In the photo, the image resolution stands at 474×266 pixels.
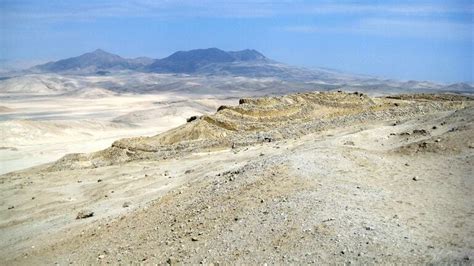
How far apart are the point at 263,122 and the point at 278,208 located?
1782 cm

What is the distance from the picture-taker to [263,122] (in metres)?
27.6

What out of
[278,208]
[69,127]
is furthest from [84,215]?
[69,127]

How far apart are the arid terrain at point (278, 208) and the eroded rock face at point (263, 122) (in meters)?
3.07

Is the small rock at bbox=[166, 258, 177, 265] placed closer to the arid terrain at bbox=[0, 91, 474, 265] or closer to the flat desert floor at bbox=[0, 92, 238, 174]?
the arid terrain at bbox=[0, 91, 474, 265]

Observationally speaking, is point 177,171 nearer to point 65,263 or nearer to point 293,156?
point 293,156

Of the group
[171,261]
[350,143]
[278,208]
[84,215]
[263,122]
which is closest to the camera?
[171,261]

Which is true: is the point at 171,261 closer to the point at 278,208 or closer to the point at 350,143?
the point at 278,208

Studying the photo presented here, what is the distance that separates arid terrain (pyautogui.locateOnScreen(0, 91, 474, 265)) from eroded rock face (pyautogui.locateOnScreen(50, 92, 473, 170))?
3073mm

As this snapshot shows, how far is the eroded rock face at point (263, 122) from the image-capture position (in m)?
23.2

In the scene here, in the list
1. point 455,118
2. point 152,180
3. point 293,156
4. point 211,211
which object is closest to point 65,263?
point 211,211

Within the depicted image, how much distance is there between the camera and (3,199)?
747 inches

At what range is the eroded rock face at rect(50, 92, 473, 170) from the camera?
76.2 ft

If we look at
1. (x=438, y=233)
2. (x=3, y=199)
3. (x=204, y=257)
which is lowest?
(x=3, y=199)

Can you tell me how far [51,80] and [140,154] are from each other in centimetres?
12175
